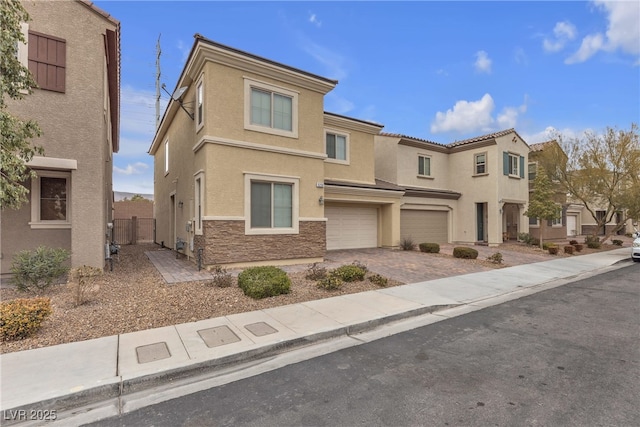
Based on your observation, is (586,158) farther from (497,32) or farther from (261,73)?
(261,73)

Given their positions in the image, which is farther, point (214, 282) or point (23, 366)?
point (214, 282)

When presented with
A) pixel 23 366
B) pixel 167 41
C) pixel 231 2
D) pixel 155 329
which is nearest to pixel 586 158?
pixel 231 2

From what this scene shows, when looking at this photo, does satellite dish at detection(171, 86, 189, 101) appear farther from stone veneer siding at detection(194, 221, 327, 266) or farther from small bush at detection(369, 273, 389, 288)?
small bush at detection(369, 273, 389, 288)

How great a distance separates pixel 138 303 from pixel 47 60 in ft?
23.5

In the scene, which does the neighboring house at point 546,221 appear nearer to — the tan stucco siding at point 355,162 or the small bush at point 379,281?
the tan stucco siding at point 355,162

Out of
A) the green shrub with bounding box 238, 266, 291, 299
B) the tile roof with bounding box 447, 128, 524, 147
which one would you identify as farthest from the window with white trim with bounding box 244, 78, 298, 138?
the tile roof with bounding box 447, 128, 524, 147

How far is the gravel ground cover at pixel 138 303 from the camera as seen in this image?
524 cm

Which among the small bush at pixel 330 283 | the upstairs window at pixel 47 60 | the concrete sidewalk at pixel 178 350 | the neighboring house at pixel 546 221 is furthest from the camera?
the neighboring house at pixel 546 221

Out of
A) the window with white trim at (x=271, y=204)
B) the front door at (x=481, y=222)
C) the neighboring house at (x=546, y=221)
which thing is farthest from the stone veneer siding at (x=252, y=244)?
the neighboring house at (x=546, y=221)

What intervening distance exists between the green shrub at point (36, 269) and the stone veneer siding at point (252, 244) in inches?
147

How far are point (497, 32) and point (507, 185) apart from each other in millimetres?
11314

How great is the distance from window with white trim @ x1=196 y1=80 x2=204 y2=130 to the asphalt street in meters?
9.38

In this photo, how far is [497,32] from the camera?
11.9 meters

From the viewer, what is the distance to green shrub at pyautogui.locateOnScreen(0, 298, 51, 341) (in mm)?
4797
